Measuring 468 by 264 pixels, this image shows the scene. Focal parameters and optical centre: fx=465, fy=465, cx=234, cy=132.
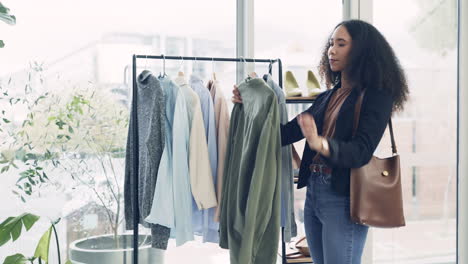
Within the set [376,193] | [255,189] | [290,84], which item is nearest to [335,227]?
[376,193]

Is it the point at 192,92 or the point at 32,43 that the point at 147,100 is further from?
the point at 32,43

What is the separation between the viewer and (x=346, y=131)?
1674 millimetres

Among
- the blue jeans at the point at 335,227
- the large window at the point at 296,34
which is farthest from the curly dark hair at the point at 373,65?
the large window at the point at 296,34

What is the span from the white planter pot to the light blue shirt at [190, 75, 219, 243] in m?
0.43

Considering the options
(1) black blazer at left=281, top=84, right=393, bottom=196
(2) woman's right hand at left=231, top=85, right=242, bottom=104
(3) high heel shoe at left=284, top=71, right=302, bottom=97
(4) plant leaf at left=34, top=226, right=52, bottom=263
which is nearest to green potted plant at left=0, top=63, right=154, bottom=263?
(4) plant leaf at left=34, top=226, right=52, bottom=263

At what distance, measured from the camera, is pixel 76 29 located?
2.33 meters

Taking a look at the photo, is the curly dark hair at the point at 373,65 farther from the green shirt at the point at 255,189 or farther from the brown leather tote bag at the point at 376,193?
the green shirt at the point at 255,189

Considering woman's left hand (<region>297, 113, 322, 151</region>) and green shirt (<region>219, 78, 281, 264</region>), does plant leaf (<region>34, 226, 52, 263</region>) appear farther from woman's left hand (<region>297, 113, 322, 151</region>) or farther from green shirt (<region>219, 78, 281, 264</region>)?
woman's left hand (<region>297, 113, 322, 151</region>)

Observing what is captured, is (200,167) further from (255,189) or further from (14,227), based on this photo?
(14,227)

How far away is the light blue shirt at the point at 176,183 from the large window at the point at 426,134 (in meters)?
1.41

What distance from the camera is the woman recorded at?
5.26 feet

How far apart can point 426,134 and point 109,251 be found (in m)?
→ 1.95

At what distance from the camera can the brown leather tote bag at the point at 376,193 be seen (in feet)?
5.36

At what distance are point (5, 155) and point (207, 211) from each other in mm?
1012
